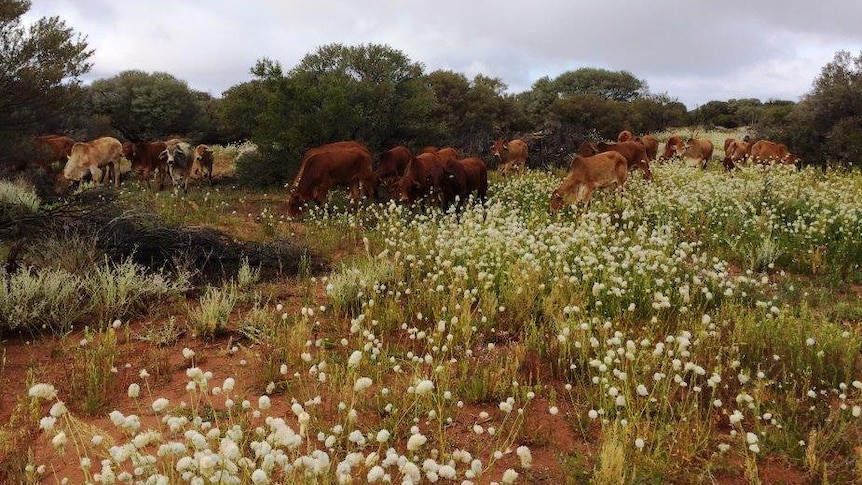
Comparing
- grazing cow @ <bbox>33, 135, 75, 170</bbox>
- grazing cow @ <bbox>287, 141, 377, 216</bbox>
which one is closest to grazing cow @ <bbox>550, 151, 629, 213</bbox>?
grazing cow @ <bbox>287, 141, 377, 216</bbox>

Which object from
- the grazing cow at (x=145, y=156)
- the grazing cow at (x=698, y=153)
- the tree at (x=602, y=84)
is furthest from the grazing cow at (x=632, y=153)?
the tree at (x=602, y=84)

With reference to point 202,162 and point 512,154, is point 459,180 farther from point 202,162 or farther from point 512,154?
point 202,162

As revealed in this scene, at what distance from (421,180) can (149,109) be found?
28.7 meters

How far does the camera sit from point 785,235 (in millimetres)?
9375

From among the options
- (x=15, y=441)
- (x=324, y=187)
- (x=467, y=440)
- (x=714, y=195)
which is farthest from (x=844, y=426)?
(x=324, y=187)

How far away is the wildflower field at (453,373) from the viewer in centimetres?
350

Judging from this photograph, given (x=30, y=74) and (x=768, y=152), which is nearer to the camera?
(x=30, y=74)

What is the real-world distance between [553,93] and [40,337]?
1975 inches

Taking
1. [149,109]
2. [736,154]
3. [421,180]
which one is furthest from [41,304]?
[149,109]

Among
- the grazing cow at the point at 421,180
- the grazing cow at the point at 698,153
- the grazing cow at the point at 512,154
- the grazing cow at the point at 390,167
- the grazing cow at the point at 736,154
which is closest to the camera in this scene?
the grazing cow at the point at 421,180

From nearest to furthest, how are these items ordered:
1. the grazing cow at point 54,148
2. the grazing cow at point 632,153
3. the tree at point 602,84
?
the grazing cow at point 632,153, the grazing cow at point 54,148, the tree at point 602,84

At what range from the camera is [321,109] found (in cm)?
1678

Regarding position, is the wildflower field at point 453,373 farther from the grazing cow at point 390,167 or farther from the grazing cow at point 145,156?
the grazing cow at point 145,156

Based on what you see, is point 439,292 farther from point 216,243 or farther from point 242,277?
point 216,243
